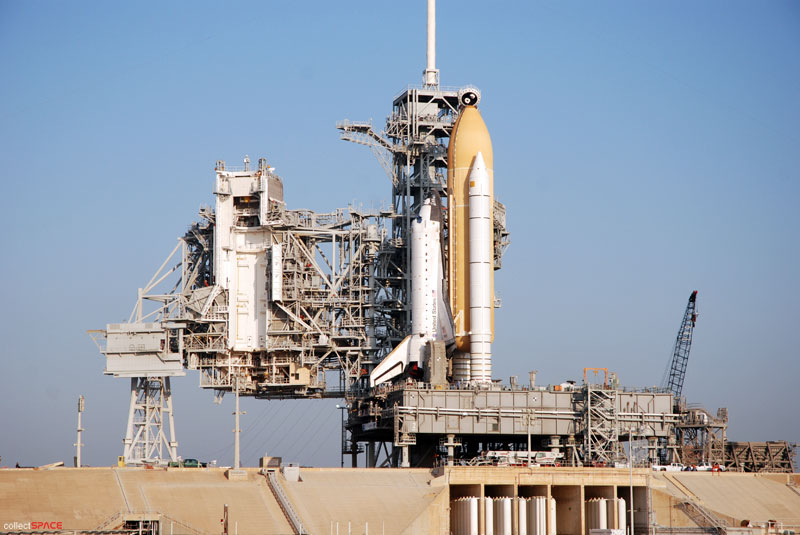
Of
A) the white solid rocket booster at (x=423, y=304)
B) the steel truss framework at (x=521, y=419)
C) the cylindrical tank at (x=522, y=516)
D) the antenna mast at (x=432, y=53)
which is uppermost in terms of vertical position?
the antenna mast at (x=432, y=53)

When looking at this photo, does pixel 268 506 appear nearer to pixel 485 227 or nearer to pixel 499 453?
pixel 499 453

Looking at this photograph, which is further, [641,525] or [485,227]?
[485,227]

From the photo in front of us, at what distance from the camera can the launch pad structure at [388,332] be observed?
99.5 meters

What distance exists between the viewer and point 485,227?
10100 cm

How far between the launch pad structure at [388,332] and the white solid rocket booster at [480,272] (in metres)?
0.15

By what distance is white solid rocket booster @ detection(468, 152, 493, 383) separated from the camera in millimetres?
99375

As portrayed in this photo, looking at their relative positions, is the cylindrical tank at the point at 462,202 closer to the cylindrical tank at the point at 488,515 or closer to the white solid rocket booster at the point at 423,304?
the white solid rocket booster at the point at 423,304

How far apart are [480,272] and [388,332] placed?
13035mm

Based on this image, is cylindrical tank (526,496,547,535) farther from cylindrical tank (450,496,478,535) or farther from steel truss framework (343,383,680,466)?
steel truss framework (343,383,680,466)

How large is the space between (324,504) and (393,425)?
1838 centimetres

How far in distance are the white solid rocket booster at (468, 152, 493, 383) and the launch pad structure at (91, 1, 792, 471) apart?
6.0 inches

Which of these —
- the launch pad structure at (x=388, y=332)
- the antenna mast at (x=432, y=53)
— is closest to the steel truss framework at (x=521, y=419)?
the launch pad structure at (x=388, y=332)

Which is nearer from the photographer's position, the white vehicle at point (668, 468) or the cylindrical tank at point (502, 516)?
the cylindrical tank at point (502, 516)

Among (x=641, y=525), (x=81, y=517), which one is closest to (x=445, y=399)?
(x=641, y=525)
